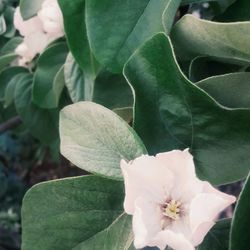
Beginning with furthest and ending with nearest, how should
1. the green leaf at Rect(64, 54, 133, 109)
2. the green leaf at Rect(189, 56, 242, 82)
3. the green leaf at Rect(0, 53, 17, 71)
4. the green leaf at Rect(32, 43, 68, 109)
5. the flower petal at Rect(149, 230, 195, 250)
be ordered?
the green leaf at Rect(0, 53, 17, 71)
the green leaf at Rect(32, 43, 68, 109)
the green leaf at Rect(64, 54, 133, 109)
the green leaf at Rect(189, 56, 242, 82)
the flower petal at Rect(149, 230, 195, 250)

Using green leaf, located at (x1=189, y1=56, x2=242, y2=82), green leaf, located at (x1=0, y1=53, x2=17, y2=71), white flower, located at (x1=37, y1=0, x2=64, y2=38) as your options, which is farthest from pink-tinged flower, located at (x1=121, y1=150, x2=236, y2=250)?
green leaf, located at (x1=0, y1=53, x2=17, y2=71)

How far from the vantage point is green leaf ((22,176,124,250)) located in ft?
1.36

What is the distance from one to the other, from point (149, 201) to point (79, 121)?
0.09 meters

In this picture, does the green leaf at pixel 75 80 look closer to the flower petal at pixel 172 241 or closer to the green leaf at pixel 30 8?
the green leaf at pixel 30 8

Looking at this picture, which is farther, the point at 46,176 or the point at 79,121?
the point at 46,176

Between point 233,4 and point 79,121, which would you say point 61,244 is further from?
point 233,4

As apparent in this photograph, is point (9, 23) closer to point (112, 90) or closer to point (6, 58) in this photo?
point (6, 58)

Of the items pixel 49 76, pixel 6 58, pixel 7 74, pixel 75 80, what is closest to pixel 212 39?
pixel 75 80

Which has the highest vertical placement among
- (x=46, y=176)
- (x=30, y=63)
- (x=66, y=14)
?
(x=66, y=14)

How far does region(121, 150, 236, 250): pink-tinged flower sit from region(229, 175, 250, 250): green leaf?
2 cm

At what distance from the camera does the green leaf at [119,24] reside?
1.51 ft

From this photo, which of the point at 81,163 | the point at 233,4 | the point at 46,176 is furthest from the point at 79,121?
the point at 46,176

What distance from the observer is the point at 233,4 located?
486 millimetres

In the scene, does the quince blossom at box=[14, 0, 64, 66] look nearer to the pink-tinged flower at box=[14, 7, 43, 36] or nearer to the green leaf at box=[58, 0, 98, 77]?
the pink-tinged flower at box=[14, 7, 43, 36]
